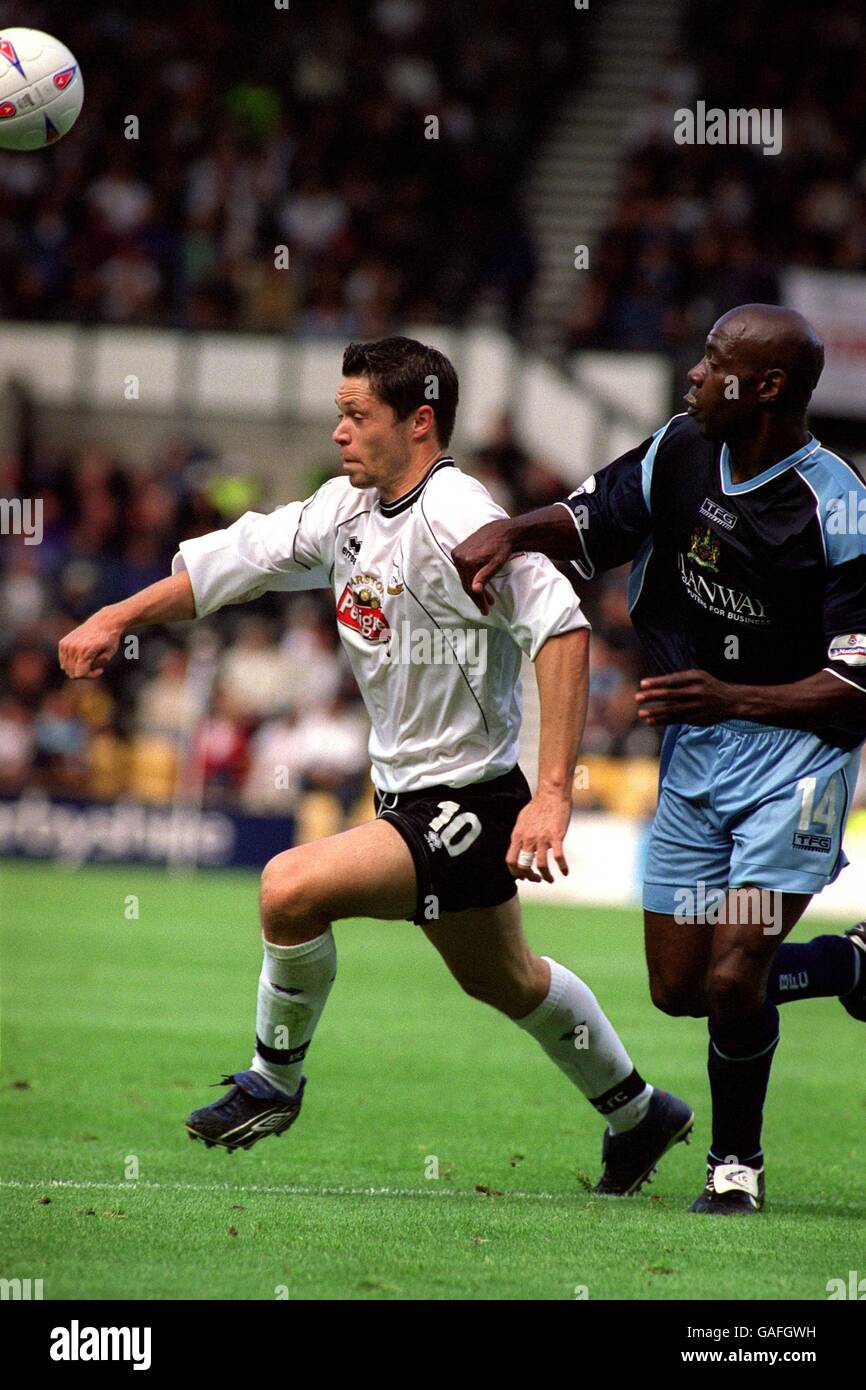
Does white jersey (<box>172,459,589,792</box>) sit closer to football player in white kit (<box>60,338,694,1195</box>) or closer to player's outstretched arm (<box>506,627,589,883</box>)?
football player in white kit (<box>60,338,694,1195</box>)

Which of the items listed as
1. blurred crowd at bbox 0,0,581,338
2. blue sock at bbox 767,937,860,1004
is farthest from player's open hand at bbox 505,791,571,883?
blurred crowd at bbox 0,0,581,338

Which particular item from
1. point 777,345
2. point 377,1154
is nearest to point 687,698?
point 777,345

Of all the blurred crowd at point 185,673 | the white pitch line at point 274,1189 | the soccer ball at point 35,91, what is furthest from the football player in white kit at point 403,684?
the blurred crowd at point 185,673

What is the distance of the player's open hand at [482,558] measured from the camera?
5.59 m

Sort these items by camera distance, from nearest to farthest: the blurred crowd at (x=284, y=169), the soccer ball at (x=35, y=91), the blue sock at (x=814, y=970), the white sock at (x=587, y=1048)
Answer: the white sock at (x=587, y=1048) → the blue sock at (x=814, y=970) → the soccer ball at (x=35, y=91) → the blurred crowd at (x=284, y=169)

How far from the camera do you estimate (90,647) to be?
573 centimetres


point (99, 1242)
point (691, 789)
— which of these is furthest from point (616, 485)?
point (99, 1242)

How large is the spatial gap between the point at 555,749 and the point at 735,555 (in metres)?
0.94

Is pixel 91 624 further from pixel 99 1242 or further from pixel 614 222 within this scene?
pixel 614 222

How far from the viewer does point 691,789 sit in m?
6.06

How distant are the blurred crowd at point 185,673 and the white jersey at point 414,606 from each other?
12875 millimetres

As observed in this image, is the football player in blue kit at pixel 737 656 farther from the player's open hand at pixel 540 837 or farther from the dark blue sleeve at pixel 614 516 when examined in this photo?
the player's open hand at pixel 540 837
